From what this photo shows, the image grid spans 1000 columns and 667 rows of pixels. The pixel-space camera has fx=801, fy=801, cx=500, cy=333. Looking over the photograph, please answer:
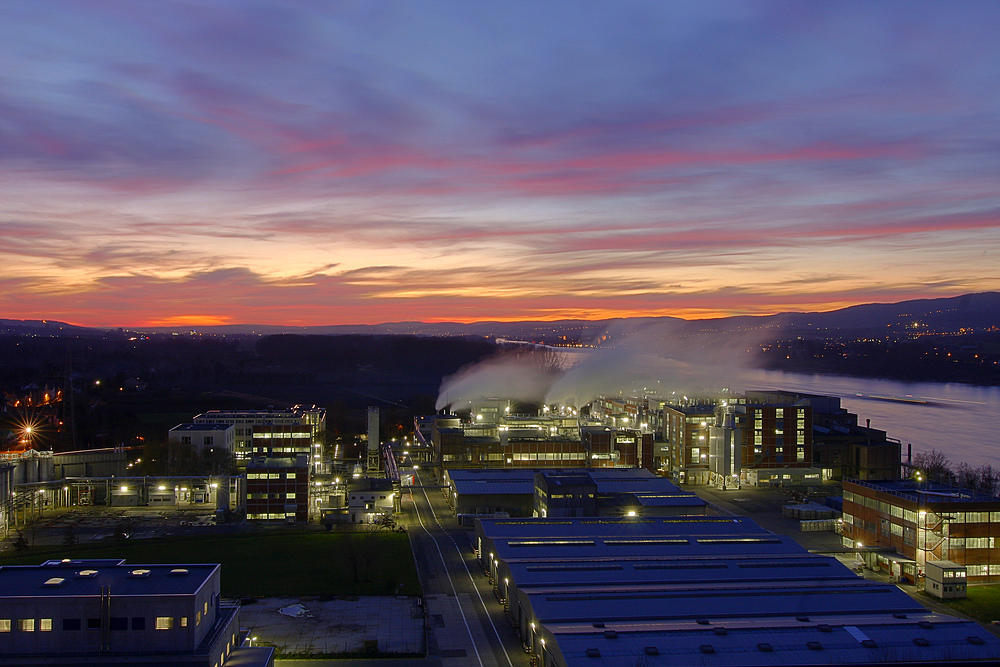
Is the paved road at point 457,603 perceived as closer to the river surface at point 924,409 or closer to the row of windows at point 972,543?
the row of windows at point 972,543

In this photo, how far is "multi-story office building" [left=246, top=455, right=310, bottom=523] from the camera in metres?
14.5

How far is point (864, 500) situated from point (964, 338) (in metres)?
63.6

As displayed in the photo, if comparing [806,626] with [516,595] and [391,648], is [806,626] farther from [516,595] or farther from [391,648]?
[391,648]

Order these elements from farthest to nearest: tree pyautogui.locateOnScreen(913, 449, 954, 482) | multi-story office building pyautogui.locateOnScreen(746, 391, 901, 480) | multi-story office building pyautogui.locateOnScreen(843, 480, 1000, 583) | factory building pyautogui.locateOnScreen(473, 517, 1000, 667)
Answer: multi-story office building pyautogui.locateOnScreen(746, 391, 901, 480) → tree pyautogui.locateOnScreen(913, 449, 954, 482) → multi-story office building pyautogui.locateOnScreen(843, 480, 1000, 583) → factory building pyautogui.locateOnScreen(473, 517, 1000, 667)

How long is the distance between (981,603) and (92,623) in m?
9.69

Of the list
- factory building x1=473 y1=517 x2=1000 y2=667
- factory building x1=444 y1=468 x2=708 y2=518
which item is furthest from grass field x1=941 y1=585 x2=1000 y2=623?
factory building x1=444 y1=468 x2=708 y2=518

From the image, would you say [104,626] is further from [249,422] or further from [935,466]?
[935,466]

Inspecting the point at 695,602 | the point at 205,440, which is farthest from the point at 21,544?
the point at 695,602

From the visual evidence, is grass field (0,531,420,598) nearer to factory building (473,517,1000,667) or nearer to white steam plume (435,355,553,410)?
factory building (473,517,1000,667)

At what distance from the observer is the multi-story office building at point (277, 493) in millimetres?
14539

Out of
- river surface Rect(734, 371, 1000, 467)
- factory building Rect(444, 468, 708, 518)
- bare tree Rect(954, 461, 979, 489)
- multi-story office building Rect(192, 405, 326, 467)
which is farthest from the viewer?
river surface Rect(734, 371, 1000, 467)

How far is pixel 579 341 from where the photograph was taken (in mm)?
82562

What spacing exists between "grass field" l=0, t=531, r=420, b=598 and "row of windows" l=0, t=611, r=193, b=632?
11.0 feet

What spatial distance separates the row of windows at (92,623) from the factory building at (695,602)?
3237 millimetres
